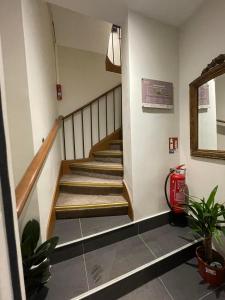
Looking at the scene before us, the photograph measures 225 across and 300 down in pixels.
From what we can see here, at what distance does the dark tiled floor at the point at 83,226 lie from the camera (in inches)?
59.8

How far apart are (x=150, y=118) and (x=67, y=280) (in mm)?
1628

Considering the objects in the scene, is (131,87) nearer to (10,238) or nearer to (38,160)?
(38,160)

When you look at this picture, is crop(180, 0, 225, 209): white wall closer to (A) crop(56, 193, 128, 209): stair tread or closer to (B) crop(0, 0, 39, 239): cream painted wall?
(A) crop(56, 193, 128, 209): stair tread

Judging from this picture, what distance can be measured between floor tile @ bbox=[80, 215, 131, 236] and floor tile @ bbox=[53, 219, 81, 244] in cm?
6

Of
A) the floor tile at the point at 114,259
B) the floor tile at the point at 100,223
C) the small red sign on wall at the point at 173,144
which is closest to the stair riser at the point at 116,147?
the small red sign on wall at the point at 173,144

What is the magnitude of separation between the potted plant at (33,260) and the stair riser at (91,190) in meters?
1.06

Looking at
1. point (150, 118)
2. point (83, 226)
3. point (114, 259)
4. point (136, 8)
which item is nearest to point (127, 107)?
point (150, 118)

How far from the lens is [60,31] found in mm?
2703

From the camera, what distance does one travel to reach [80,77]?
297 centimetres

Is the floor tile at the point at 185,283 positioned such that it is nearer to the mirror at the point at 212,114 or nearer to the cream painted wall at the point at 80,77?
the mirror at the point at 212,114

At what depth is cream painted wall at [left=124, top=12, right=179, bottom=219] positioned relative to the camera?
1.68m

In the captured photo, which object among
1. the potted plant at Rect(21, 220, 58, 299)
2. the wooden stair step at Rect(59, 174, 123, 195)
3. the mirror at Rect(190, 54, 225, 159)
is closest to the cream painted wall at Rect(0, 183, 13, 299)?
the potted plant at Rect(21, 220, 58, 299)

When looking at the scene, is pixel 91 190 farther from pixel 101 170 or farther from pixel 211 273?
pixel 211 273

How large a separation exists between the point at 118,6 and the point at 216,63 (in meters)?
1.09
